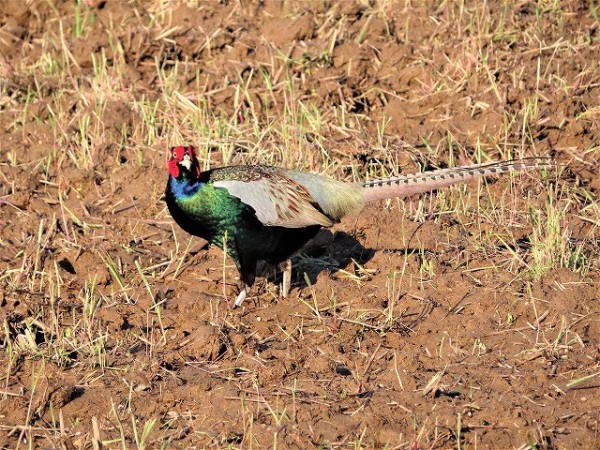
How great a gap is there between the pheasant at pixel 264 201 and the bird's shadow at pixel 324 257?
267mm

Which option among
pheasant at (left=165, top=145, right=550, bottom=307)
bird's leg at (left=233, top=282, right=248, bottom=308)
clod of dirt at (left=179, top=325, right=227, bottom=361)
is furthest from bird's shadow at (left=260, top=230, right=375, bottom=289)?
clod of dirt at (left=179, top=325, right=227, bottom=361)

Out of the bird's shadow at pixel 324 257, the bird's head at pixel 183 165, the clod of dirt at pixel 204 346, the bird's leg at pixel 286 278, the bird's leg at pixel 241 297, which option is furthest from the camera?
the bird's shadow at pixel 324 257

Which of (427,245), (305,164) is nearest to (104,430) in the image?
(427,245)

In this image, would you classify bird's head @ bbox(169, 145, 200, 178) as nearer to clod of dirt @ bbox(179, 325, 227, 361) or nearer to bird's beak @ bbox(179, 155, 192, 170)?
bird's beak @ bbox(179, 155, 192, 170)

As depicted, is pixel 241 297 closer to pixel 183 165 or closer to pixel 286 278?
pixel 286 278

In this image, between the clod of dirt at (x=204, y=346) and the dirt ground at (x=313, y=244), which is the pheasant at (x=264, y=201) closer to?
the dirt ground at (x=313, y=244)

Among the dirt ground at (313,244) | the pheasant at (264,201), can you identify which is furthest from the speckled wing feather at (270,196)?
the dirt ground at (313,244)

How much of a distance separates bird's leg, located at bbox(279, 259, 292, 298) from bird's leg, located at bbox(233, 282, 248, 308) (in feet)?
0.76

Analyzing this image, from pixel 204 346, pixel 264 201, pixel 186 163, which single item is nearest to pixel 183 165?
pixel 186 163

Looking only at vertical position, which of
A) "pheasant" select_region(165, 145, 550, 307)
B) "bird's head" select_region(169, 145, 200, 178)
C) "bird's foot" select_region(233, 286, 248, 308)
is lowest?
"bird's foot" select_region(233, 286, 248, 308)

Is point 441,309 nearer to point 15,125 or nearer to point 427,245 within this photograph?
point 427,245

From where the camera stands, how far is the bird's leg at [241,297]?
6652 millimetres

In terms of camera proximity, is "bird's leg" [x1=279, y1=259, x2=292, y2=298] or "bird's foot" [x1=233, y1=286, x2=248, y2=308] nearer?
"bird's foot" [x1=233, y1=286, x2=248, y2=308]

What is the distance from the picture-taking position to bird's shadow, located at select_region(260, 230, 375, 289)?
7.16 meters
